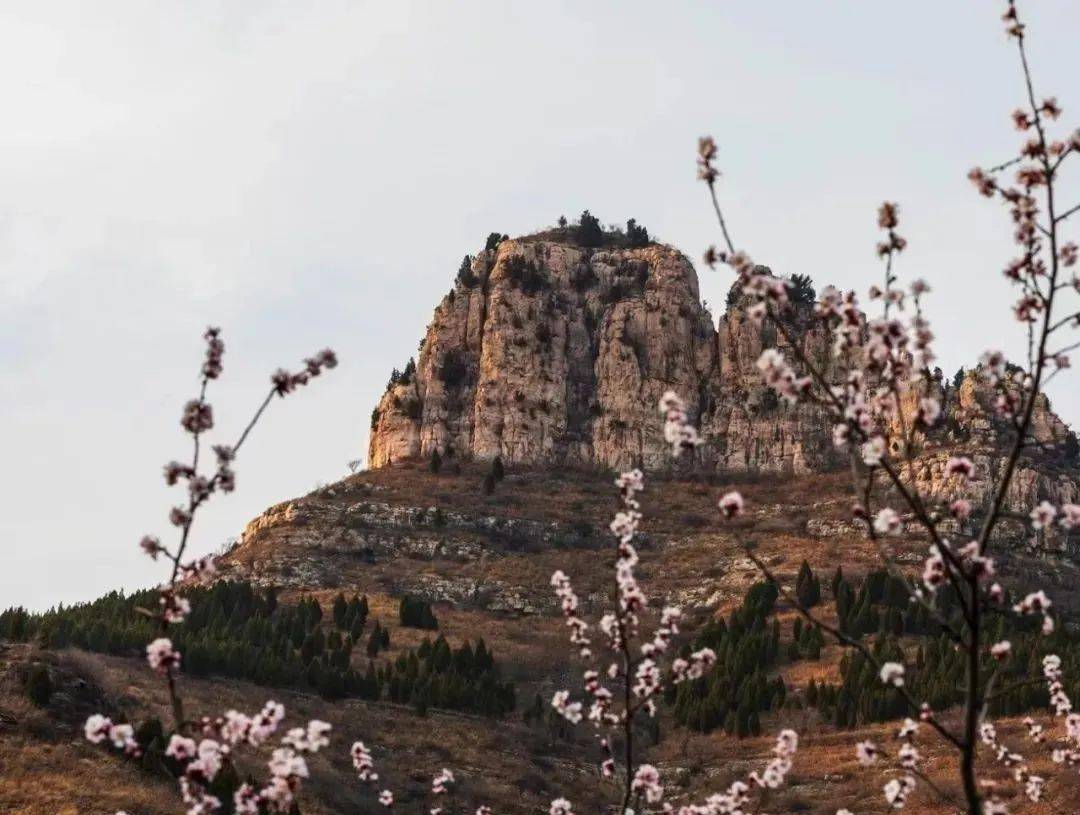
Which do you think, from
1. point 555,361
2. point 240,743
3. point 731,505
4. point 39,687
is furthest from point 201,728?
point 555,361

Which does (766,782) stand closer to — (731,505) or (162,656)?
(731,505)

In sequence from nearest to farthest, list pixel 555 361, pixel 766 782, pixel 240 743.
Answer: pixel 240 743 → pixel 766 782 → pixel 555 361

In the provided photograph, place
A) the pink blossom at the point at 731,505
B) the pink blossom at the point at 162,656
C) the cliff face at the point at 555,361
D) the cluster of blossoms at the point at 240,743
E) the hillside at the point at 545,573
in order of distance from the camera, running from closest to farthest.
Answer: the pink blossom at the point at 731,505
the cluster of blossoms at the point at 240,743
the pink blossom at the point at 162,656
the hillside at the point at 545,573
the cliff face at the point at 555,361

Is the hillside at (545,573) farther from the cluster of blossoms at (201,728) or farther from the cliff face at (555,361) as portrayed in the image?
the cluster of blossoms at (201,728)

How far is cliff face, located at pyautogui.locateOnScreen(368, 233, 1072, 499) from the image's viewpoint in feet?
334

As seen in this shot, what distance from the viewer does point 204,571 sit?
831 centimetres

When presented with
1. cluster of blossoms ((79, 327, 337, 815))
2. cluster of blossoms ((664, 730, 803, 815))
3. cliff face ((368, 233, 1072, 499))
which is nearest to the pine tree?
cluster of blossoms ((664, 730, 803, 815))

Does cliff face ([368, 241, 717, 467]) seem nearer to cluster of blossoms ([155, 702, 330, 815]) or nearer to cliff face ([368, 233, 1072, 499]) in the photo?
cliff face ([368, 233, 1072, 499])

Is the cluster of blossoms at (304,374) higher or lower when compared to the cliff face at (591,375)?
lower

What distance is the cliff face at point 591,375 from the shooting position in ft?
334

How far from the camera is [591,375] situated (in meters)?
108

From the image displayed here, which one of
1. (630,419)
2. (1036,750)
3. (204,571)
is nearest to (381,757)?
(1036,750)

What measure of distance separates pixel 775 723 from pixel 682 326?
5763cm

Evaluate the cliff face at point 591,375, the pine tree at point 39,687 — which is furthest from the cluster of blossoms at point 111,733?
the cliff face at point 591,375
